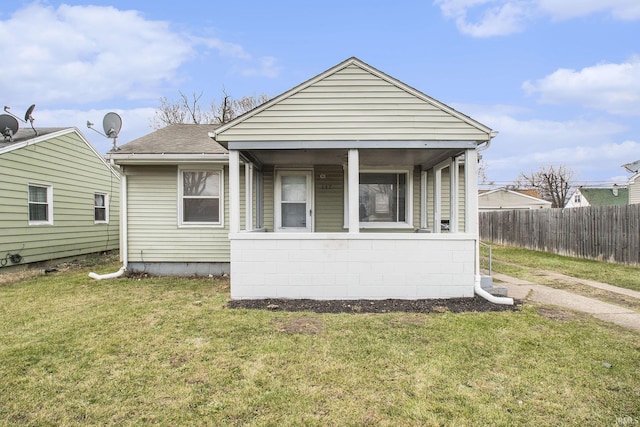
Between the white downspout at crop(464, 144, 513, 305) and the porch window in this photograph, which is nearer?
the white downspout at crop(464, 144, 513, 305)

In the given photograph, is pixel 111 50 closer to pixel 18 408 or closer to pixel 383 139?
pixel 383 139

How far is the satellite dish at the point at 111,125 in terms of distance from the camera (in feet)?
28.1

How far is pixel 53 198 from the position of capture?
1035 cm

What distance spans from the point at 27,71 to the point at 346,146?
659 inches

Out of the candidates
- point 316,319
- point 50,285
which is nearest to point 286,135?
point 316,319

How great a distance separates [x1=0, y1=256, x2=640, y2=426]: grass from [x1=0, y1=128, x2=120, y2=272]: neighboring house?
16.0ft

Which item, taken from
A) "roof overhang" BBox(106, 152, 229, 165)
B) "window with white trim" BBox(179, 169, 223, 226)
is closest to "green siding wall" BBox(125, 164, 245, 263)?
"window with white trim" BBox(179, 169, 223, 226)

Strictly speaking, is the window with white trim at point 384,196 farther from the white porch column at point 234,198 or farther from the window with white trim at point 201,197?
the window with white trim at point 201,197

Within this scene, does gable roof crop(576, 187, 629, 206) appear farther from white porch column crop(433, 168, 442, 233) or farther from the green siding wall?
the green siding wall

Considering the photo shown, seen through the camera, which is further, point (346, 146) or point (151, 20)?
point (151, 20)

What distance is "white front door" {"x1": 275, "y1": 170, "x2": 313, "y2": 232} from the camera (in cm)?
827

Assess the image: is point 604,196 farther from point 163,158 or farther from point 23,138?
point 23,138

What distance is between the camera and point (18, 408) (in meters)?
2.81

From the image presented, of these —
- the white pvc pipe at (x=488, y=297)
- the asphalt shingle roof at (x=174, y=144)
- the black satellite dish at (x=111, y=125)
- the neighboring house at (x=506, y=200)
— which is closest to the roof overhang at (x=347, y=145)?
the white pvc pipe at (x=488, y=297)
